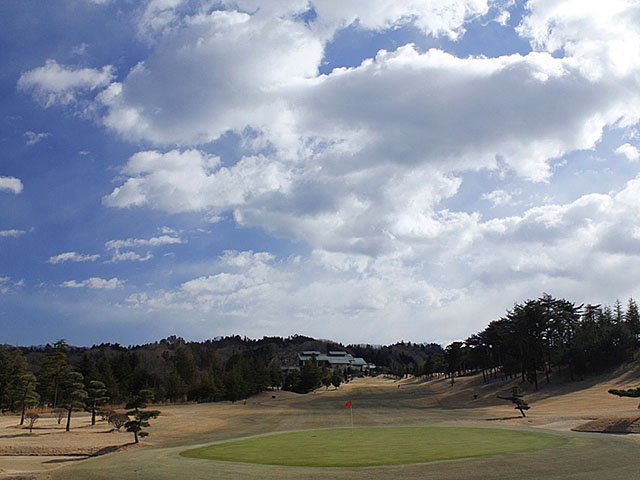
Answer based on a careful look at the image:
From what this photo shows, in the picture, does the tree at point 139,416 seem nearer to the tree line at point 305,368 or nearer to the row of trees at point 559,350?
the tree line at point 305,368

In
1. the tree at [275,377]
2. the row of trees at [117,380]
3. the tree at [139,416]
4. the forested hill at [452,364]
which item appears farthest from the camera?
the tree at [275,377]

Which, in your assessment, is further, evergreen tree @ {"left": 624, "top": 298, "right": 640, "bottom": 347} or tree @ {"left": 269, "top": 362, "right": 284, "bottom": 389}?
tree @ {"left": 269, "top": 362, "right": 284, "bottom": 389}

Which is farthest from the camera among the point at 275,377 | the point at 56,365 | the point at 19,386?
the point at 275,377

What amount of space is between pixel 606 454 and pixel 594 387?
187ft

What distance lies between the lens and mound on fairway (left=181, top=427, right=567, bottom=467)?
24938 millimetres

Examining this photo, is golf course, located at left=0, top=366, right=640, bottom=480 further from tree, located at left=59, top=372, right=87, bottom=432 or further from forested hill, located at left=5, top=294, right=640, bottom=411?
forested hill, located at left=5, top=294, right=640, bottom=411

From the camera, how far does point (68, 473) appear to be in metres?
24.3

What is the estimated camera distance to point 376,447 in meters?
29.8

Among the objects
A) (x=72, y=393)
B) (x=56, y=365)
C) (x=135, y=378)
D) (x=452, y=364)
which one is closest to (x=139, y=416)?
(x=72, y=393)

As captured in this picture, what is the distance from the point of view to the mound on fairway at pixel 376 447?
2494 cm

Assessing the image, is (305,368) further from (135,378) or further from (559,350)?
(559,350)

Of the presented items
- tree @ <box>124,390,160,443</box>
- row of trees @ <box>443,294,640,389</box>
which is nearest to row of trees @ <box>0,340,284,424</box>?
tree @ <box>124,390,160,443</box>

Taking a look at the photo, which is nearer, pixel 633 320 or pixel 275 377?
pixel 633 320

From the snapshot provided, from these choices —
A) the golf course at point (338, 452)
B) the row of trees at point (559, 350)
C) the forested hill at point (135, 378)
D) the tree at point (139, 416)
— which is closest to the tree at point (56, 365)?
the forested hill at point (135, 378)
